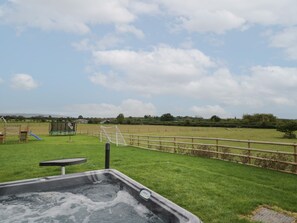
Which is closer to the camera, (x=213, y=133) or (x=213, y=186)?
(x=213, y=186)

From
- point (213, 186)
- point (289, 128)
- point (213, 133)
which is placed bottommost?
point (213, 133)

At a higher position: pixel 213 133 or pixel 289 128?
pixel 289 128

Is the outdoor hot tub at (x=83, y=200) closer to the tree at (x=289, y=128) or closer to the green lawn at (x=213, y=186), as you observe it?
the green lawn at (x=213, y=186)

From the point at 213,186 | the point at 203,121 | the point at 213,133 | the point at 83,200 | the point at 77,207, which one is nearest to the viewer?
the point at 77,207

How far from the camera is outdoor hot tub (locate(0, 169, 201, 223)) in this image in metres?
4.31

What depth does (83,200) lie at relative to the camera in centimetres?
543

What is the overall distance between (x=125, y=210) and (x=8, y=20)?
9.01 meters

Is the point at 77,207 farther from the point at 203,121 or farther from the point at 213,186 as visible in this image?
the point at 203,121

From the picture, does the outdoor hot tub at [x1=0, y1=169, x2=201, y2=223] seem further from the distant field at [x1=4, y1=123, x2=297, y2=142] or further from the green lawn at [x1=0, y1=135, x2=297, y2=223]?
the distant field at [x1=4, y1=123, x2=297, y2=142]

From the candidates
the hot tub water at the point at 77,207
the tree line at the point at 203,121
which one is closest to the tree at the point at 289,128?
the tree line at the point at 203,121

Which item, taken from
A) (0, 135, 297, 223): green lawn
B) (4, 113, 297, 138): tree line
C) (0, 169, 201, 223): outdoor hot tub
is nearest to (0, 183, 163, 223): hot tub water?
(0, 169, 201, 223): outdoor hot tub

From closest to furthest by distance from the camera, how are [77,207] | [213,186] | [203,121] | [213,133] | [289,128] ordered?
1. [77,207]
2. [213,186]
3. [289,128]
4. [213,133]
5. [203,121]

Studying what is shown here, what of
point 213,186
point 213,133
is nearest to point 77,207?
point 213,186

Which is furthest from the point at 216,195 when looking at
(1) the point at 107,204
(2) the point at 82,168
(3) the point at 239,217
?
(2) the point at 82,168
